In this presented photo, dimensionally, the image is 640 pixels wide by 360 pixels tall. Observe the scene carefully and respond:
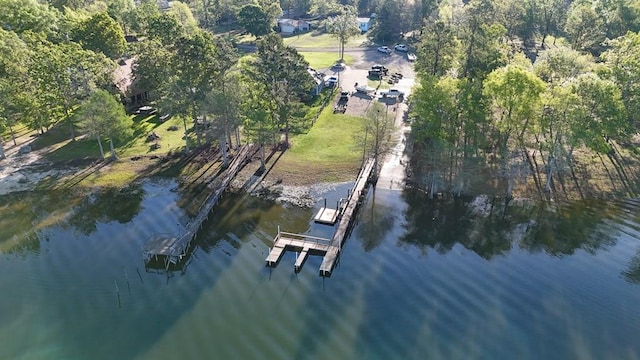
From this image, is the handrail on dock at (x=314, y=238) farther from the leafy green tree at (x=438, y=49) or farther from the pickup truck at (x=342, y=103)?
the leafy green tree at (x=438, y=49)

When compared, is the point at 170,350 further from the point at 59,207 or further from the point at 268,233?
the point at 59,207

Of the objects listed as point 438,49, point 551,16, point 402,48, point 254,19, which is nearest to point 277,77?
point 438,49

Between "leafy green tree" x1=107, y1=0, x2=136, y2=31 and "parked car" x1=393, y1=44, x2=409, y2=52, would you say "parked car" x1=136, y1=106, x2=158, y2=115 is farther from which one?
"parked car" x1=393, y1=44, x2=409, y2=52

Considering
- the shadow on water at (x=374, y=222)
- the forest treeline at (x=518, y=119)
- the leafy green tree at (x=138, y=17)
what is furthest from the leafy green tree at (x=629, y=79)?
the leafy green tree at (x=138, y=17)

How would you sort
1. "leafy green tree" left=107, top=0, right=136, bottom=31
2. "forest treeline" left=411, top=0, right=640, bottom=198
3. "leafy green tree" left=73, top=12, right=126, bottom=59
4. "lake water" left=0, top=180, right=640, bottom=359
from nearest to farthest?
"lake water" left=0, top=180, right=640, bottom=359
"forest treeline" left=411, top=0, right=640, bottom=198
"leafy green tree" left=73, top=12, right=126, bottom=59
"leafy green tree" left=107, top=0, right=136, bottom=31

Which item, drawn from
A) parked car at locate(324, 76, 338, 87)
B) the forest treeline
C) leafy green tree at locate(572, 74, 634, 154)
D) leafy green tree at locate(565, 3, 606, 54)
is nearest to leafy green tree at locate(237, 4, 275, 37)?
parked car at locate(324, 76, 338, 87)

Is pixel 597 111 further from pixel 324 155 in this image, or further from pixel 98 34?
pixel 98 34
